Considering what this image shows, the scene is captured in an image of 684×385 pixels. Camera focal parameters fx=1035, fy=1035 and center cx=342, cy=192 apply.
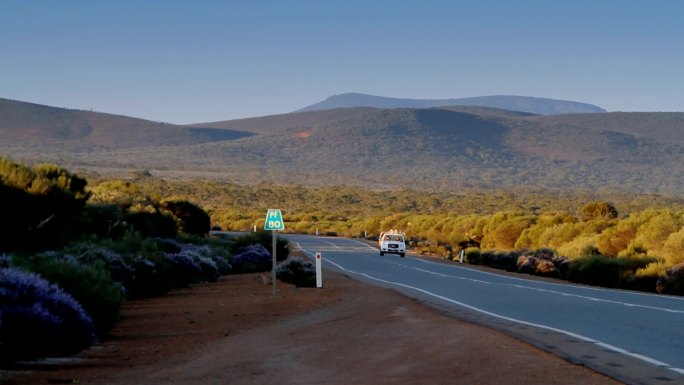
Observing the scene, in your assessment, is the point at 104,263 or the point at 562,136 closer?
the point at 104,263

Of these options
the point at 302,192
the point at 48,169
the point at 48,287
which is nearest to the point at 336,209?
the point at 302,192

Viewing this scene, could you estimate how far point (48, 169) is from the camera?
34750mm

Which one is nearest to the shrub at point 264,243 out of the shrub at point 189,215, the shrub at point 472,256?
the shrub at point 189,215

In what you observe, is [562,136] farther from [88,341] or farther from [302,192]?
[88,341]

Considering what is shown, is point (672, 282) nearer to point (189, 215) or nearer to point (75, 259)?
point (75, 259)

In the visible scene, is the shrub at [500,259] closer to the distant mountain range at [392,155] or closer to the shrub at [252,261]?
→ the shrub at [252,261]

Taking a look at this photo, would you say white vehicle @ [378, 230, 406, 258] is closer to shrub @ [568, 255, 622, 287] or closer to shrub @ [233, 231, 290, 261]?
shrub @ [233, 231, 290, 261]

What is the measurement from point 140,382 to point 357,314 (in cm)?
836

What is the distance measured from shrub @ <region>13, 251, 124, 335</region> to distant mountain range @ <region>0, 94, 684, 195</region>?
133571 millimetres

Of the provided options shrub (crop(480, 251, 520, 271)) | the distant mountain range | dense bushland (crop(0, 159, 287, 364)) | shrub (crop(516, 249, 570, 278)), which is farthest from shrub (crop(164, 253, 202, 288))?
the distant mountain range

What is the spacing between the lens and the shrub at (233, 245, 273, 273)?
38872 millimetres

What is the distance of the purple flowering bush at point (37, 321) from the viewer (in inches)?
495

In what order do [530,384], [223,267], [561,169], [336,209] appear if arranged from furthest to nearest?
1. [561,169]
2. [336,209]
3. [223,267]
4. [530,384]

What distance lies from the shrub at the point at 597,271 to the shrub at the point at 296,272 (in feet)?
31.6
